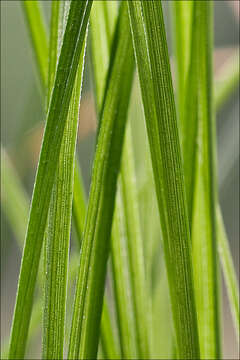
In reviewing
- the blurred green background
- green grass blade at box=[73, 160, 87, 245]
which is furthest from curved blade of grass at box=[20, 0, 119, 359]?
the blurred green background

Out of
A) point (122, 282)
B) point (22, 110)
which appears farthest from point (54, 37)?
point (22, 110)

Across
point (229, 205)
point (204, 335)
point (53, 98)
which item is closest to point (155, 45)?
point (53, 98)

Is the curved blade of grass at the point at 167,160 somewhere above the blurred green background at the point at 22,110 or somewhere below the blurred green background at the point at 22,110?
below

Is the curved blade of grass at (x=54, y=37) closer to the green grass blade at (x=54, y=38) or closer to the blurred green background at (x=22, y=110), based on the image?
the green grass blade at (x=54, y=38)

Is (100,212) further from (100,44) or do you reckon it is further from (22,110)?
(22,110)

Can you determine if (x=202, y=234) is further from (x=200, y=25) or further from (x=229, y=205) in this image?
(x=229, y=205)

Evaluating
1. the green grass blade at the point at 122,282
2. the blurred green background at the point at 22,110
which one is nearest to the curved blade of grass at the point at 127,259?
the green grass blade at the point at 122,282
